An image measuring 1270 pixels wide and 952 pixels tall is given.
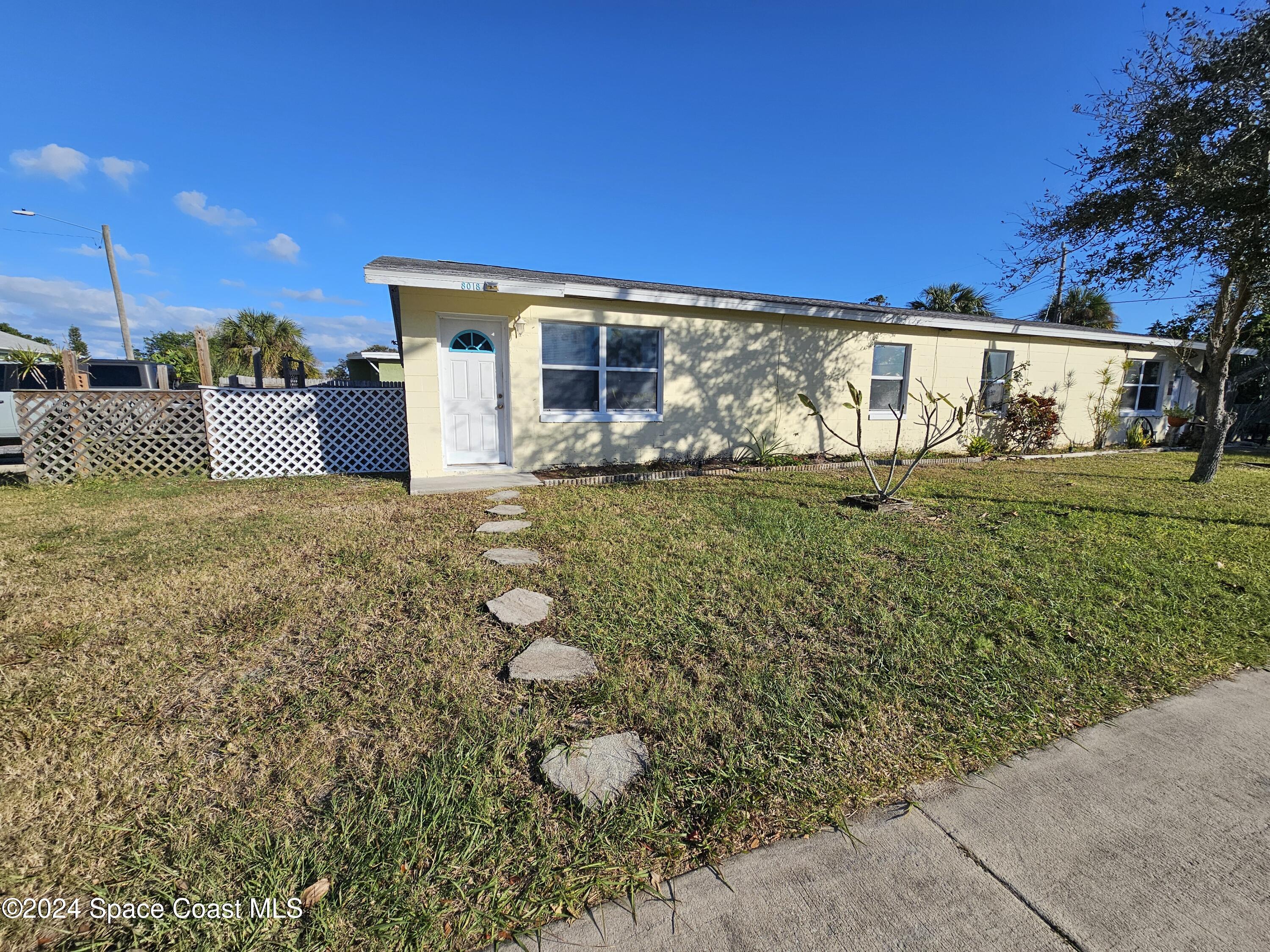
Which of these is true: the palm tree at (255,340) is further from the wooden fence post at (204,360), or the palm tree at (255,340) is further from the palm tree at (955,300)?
the palm tree at (955,300)

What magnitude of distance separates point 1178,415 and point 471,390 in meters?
16.9

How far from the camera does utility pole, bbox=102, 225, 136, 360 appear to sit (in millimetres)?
17172

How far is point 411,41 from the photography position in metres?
8.85

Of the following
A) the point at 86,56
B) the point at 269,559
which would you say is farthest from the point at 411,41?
the point at 269,559

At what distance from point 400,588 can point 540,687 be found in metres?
1.59

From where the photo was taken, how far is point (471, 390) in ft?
24.1

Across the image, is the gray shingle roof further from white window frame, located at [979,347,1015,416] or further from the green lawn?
the green lawn

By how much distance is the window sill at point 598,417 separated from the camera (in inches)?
305

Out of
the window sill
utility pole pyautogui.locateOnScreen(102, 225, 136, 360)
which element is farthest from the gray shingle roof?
utility pole pyautogui.locateOnScreen(102, 225, 136, 360)

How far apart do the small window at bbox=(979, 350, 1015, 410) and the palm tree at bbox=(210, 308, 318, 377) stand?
25.9 meters

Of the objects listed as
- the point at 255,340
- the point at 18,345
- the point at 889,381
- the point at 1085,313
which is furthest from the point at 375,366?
the point at 1085,313

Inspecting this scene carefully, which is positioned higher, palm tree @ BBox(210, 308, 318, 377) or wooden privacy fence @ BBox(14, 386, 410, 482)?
palm tree @ BBox(210, 308, 318, 377)

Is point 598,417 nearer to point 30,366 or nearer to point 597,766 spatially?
point 597,766

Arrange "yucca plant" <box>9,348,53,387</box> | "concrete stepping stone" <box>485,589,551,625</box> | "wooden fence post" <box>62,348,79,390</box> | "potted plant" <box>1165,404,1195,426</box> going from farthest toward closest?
"potted plant" <box>1165,404,1195,426</box>, "yucca plant" <box>9,348,53,387</box>, "wooden fence post" <box>62,348,79,390</box>, "concrete stepping stone" <box>485,589,551,625</box>
